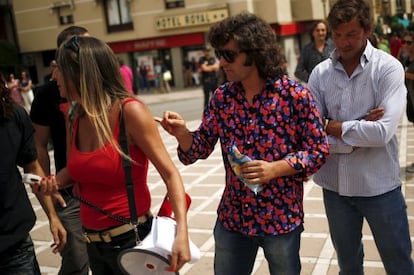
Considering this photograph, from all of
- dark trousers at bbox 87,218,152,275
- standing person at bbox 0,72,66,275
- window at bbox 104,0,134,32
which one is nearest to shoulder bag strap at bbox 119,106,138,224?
dark trousers at bbox 87,218,152,275

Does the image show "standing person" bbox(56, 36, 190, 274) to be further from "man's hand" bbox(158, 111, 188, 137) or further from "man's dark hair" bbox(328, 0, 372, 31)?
"man's dark hair" bbox(328, 0, 372, 31)

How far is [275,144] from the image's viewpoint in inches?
85.6

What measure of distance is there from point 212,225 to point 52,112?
7.65ft

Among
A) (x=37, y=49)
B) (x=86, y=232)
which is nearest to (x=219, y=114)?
(x=86, y=232)

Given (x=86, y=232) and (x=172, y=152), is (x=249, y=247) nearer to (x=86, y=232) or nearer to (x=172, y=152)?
(x=86, y=232)

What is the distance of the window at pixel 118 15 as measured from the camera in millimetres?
27359

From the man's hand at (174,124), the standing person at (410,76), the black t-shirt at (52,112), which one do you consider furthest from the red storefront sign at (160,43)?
the man's hand at (174,124)

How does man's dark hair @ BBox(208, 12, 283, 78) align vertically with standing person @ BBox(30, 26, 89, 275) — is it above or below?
above

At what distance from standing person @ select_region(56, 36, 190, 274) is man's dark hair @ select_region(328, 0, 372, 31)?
1050 millimetres

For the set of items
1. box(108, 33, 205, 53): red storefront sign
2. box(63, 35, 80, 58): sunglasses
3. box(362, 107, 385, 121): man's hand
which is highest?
box(108, 33, 205, 53): red storefront sign

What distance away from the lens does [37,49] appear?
101 ft

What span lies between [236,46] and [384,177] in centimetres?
102

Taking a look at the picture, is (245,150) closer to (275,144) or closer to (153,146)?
(275,144)

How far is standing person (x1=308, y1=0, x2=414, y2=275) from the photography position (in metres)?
2.38
